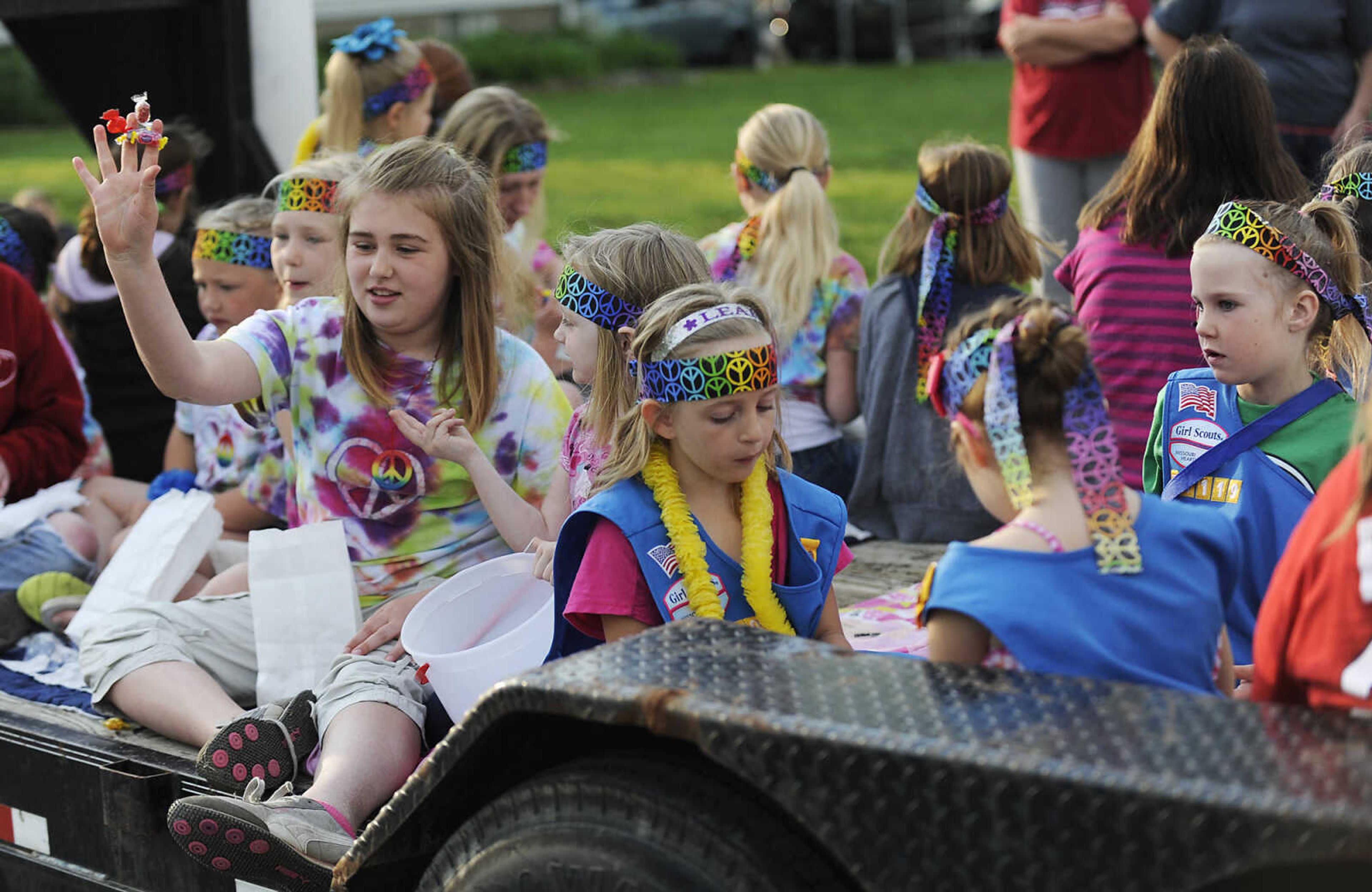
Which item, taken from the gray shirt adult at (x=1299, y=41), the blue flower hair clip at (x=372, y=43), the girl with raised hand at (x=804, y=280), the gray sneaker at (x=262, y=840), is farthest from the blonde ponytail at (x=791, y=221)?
the gray sneaker at (x=262, y=840)

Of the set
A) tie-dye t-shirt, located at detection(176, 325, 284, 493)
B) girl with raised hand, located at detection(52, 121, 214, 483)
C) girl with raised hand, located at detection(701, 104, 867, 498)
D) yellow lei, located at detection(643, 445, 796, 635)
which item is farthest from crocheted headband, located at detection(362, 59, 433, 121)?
yellow lei, located at detection(643, 445, 796, 635)

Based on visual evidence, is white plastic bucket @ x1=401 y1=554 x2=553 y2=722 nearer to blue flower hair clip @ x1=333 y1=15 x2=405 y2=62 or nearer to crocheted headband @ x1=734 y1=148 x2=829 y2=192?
crocheted headband @ x1=734 y1=148 x2=829 y2=192

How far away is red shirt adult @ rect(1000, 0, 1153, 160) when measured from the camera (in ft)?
19.3

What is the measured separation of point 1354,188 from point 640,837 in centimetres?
249

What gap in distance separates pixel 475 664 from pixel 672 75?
2084cm

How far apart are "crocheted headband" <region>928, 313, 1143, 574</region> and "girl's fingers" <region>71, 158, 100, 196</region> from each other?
1635 millimetres

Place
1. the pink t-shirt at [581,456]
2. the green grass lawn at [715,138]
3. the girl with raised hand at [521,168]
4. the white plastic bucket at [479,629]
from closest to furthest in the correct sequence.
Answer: the white plastic bucket at [479,629] → the pink t-shirt at [581,456] → the girl with raised hand at [521,168] → the green grass lawn at [715,138]

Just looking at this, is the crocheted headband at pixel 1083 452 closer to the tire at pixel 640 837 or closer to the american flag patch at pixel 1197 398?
the tire at pixel 640 837

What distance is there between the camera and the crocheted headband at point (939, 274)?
4652 millimetres

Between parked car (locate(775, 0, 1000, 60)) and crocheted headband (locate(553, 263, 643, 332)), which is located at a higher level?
crocheted headband (locate(553, 263, 643, 332))

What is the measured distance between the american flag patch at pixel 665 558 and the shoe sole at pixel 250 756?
836mm

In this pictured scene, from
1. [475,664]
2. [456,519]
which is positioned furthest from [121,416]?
[475,664]

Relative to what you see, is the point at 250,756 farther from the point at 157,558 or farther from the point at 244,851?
the point at 157,558

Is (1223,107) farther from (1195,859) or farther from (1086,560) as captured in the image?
(1195,859)
